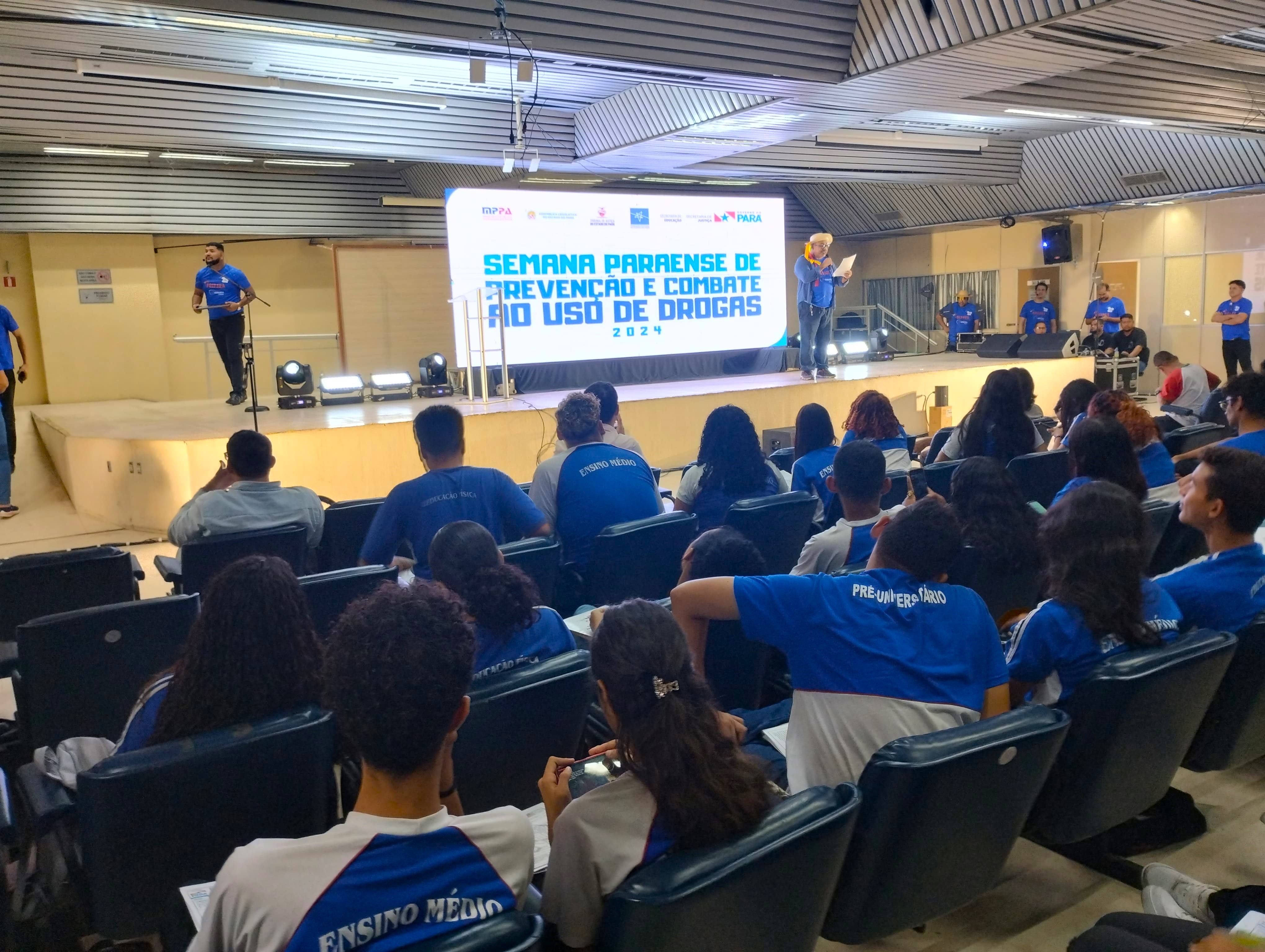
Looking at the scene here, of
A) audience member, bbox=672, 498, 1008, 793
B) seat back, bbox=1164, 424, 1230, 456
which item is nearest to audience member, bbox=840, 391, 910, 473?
seat back, bbox=1164, 424, 1230, 456

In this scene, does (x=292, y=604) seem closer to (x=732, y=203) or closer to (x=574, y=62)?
(x=574, y=62)

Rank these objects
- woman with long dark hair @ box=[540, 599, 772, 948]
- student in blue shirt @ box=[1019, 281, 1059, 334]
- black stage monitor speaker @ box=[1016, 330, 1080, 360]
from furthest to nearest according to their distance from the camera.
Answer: student in blue shirt @ box=[1019, 281, 1059, 334] → black stage monitor speaker @ box=[1016, 330, 1080, 360] → woman with long dark hair @ box=[540, 599, 772, 948]

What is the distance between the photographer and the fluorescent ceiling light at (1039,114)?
28.2ft

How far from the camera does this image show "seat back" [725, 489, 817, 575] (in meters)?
3.62

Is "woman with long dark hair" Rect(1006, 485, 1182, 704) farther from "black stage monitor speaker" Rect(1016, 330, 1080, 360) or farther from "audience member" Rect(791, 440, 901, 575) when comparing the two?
"black stage monitor speaker" Rect(1016, 330, 1080, 360)

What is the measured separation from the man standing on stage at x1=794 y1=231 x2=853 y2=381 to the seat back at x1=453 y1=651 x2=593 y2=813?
7.90 m

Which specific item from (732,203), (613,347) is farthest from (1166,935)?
(732,203)

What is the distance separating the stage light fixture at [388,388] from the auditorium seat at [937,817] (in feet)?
27.1

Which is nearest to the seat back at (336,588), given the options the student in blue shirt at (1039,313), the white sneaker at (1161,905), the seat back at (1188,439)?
the white sneaker at (1161,905)

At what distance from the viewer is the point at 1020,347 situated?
39.9 feet

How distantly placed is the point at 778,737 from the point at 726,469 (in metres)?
1.88

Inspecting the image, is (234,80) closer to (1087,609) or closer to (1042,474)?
(1042,474)

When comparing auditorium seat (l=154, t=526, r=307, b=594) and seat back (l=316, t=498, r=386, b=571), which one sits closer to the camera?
auditorium seat (l=154, t=526, r=307, b=594)

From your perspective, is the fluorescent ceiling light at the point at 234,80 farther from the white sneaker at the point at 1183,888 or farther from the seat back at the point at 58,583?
the white sneaker at the point at 1183,888
